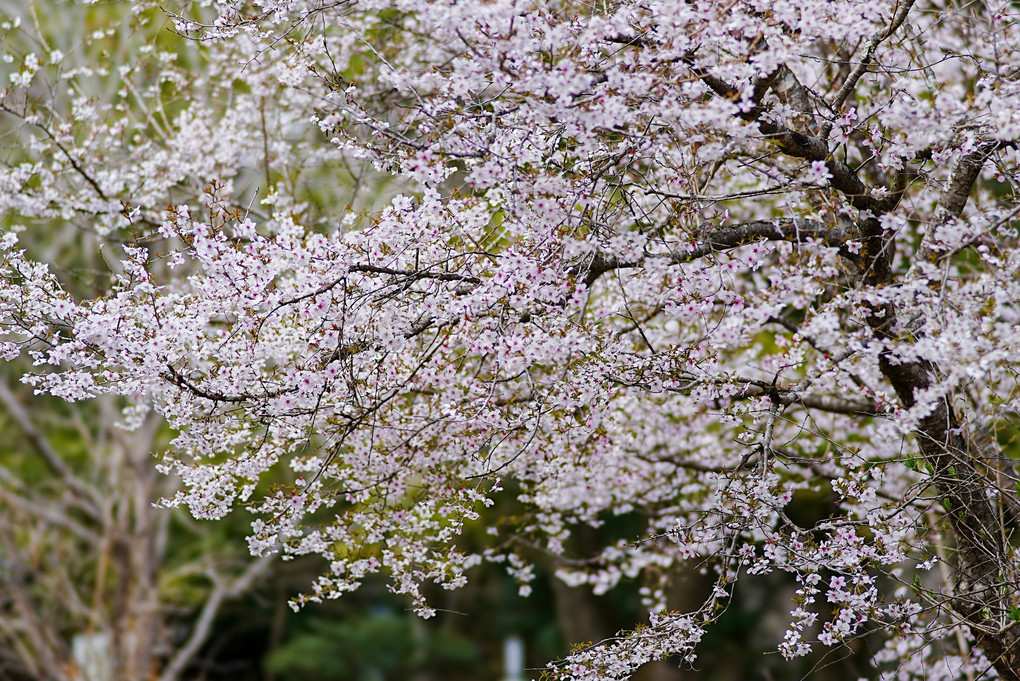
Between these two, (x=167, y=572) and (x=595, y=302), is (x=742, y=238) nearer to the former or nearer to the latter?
(x=595, y=302)

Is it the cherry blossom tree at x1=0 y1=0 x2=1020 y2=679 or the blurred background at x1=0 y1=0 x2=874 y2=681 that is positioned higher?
the blurred background at x1=0 y1=0 x2=874 y2=681

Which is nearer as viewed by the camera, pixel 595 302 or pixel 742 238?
pixel 742 238

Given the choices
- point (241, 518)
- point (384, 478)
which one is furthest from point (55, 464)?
point (384, 478)

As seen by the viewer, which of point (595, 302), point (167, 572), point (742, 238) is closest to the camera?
point (742, 238)

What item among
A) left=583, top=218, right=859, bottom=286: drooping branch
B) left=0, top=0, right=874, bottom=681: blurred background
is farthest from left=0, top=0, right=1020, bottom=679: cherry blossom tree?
left=0, top=0, right=874, bottom=681: blurred background

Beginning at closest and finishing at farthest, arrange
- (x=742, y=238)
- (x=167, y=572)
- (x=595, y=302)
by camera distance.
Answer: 1. (x=742, y=238)
2. (x=595, y=302)
3. (x=167, y=572)

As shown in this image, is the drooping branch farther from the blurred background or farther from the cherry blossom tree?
the blurred background

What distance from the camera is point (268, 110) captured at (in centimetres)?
620

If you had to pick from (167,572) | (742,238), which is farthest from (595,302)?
(167,572)

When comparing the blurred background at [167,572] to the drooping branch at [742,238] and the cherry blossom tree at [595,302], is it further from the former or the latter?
the drooping branch at [742,238]

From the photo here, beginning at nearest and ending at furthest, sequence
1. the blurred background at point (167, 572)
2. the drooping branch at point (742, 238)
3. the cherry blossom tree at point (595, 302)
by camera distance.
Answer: the cherry blossom tree at point (595, 302), the drooping branch at point (742, 238), the blurred background at point (167, 572)

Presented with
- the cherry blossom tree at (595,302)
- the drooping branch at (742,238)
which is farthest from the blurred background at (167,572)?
the drooping branch at (742,238)

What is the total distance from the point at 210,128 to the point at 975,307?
16.2ft

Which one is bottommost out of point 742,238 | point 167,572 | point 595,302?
point 742,238
